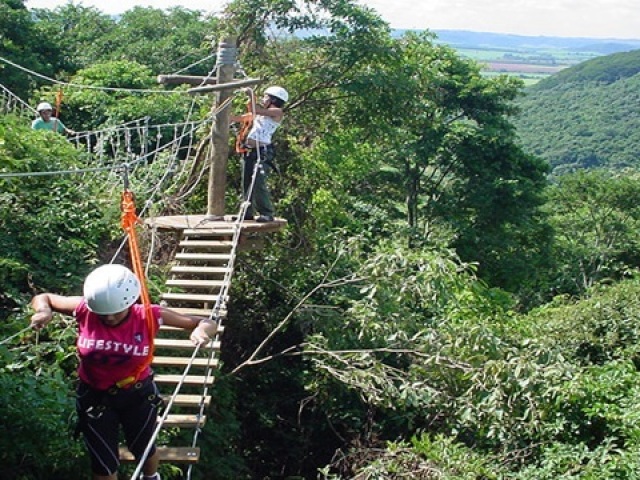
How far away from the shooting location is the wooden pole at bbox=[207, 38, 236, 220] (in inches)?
250

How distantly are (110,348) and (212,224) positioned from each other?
3.33 metres

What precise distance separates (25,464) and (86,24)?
19711 mm

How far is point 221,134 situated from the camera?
6.43 metres

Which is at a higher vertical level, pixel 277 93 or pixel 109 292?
pixel 277 93

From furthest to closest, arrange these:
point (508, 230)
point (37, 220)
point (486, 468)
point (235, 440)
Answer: point (508, 230) → point (235, 440) → point (37, 220) → point (486, 468)

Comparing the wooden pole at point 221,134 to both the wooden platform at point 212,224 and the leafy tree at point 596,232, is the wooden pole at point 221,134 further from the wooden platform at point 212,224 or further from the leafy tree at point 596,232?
the leafy tree at point 596,232

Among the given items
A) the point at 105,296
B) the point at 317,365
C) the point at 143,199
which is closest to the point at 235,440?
the point at 317,365

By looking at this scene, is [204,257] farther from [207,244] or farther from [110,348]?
[110,348]

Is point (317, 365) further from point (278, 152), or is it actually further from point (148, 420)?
point (148, 420)

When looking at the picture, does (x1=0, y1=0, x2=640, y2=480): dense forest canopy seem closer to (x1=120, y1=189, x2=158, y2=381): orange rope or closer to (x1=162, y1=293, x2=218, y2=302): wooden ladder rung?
(x1=162, y1=293, x2=218, y2=302): wooden ladder rung

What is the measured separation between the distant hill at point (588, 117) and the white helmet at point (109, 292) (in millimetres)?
46958

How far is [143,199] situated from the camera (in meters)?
7.18

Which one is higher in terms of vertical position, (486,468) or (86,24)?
(86,24)

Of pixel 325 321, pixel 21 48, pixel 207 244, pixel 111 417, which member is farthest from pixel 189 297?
pixel 21 48
